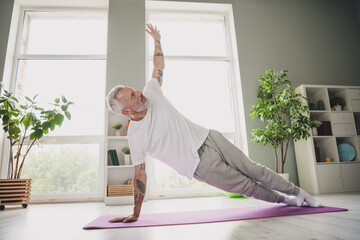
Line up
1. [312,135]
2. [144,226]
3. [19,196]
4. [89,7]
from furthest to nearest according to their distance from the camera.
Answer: [89,7] → [312,135] → [19,196] → [144,226]

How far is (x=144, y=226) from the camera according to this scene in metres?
1.60

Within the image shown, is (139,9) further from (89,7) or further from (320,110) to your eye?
(320,110)

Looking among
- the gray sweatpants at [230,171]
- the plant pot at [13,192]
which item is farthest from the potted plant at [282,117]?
the plant pot at [13,192]

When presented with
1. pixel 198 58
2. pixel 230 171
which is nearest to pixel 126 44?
pixel 198 58

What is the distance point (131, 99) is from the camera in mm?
1712

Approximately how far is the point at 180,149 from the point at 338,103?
3.21 metres

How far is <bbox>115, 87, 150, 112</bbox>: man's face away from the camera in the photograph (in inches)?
67.2

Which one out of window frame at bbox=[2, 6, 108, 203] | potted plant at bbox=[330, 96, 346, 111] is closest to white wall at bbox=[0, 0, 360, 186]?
window frame at bbox=[2, 6, 108, 203]

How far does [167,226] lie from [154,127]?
0.69 m

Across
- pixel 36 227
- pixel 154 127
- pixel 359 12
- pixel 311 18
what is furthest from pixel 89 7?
pixel 359 12

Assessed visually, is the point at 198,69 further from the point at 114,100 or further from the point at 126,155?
the point at 114,100

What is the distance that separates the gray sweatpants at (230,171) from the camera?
173 centimetres

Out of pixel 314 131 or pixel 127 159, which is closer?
pixel 127 159

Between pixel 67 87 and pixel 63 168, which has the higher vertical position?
pixel 67 87
